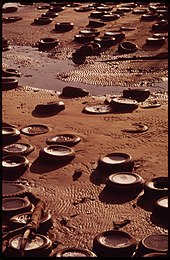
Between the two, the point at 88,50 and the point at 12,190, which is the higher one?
the point at 12,190

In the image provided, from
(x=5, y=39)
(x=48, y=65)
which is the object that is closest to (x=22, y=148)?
(x=48, y=65)

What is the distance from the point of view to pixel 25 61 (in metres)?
24.0

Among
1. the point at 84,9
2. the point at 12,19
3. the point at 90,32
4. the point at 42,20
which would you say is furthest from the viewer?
the point at 84,9

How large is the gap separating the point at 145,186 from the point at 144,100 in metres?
6.84

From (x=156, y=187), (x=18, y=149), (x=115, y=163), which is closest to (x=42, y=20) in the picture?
(x=18, y=149)

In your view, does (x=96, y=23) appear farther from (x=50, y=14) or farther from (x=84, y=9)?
(x=84, y=9)

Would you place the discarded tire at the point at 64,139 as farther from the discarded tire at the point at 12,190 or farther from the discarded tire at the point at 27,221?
the discarded tire at the point at 27,221

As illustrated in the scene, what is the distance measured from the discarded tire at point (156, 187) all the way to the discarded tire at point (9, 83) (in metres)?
9.23

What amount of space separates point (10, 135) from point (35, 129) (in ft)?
3.73

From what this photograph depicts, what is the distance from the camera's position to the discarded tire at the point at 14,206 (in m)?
10.1

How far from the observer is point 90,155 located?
13352 mm

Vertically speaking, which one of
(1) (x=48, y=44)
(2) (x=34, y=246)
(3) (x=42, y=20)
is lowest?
(1) (x=48, y=44)

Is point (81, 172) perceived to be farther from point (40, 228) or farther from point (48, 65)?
point (48, 65)

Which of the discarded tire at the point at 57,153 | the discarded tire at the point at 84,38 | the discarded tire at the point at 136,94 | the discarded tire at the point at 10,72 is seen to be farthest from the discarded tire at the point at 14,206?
the discarded tire at the point at 84,38
